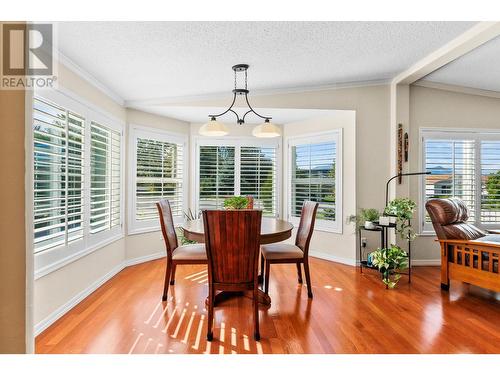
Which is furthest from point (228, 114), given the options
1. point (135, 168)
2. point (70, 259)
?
point (70, 259)

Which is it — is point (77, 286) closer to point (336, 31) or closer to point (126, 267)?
point (126, 267)

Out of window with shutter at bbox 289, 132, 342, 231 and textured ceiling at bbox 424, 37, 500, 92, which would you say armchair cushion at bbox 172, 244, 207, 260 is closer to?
window with shutter at bbox 289, 132, 342, 231

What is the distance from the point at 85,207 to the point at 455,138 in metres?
5.07

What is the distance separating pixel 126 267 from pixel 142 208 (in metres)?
0.87

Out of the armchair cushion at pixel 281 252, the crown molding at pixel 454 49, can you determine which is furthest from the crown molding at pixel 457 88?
the armchair cushion at pixel 281 252

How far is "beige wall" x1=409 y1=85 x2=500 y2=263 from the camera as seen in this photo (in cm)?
439

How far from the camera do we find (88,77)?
3.25 m

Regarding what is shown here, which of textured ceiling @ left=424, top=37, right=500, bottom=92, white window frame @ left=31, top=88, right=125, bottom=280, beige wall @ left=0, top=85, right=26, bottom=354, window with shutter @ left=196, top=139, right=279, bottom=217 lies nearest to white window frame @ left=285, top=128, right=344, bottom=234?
window with shutter @ left=196, top=139, right=279, bottom=217

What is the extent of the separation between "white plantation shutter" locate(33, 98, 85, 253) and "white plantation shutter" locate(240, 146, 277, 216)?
8.75 feet

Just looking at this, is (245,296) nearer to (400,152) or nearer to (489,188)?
(400,152)

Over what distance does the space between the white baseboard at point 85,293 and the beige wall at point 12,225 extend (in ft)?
4.02

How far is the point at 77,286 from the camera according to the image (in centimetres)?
302

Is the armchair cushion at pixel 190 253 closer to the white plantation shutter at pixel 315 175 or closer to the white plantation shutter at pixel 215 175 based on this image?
the white plantation shutter at pixel 215 175
